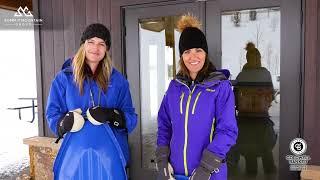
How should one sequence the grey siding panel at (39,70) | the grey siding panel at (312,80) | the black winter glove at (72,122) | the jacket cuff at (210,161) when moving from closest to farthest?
the jacket cuff at (210,161) → the black winter glove at (72,122) → the grey siding panel at (312,80) → the grey siding panel at (39,70)

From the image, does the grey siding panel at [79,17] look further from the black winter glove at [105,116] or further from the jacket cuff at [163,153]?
the jacket cuff at [163,153]

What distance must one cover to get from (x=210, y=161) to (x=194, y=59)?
1.80ft

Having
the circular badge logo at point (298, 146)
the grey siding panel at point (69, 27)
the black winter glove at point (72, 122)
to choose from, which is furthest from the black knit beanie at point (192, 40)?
the grey siding panel at point (69, 27)

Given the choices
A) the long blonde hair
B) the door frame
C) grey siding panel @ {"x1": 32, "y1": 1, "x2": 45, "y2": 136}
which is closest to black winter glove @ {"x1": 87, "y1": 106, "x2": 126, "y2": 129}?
the long blonde hair

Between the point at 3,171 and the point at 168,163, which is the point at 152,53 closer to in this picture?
the point at 168,163

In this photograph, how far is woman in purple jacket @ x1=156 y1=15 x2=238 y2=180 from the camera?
165 cm

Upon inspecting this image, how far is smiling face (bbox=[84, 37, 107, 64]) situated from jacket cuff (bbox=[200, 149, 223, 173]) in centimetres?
79

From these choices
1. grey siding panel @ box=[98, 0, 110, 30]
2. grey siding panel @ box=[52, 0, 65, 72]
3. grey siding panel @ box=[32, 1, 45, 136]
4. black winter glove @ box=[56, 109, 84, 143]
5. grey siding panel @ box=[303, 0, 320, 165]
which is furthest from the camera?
grey siding panel @ box=[32, 1, 45, 136]

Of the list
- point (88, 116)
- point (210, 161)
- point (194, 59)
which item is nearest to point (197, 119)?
point (210, 161)

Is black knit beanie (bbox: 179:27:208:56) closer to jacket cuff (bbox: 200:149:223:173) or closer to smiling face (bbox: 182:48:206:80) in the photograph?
smiling face (bbox: 182:48:206:80)

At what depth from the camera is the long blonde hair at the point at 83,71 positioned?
1799 millimetres

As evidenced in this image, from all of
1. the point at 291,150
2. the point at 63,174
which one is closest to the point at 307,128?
the point at 291,150

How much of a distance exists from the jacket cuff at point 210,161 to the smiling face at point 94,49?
789 mm

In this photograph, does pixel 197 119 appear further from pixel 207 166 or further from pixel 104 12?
pixel 104 12
